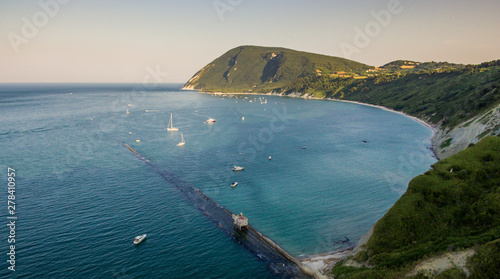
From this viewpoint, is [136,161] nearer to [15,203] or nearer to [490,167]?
[15,203]

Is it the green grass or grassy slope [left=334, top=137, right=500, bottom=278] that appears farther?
the green grass

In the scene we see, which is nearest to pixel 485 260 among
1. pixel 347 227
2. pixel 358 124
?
pixel 347 227

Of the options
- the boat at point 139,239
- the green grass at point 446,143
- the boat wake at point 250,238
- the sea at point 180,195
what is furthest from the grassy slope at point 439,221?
the green grass at point 446,143

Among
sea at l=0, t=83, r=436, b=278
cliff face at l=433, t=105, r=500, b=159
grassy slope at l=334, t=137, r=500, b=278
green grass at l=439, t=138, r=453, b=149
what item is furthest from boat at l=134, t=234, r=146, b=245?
green grass at l=439, t=138, r=453, b=149

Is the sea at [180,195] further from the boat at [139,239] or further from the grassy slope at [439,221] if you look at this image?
the grassy slope at [439,221]

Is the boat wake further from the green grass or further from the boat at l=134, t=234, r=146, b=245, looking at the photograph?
the green grass

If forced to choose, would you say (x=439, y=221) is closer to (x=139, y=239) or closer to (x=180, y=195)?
(x=139, y=239)
